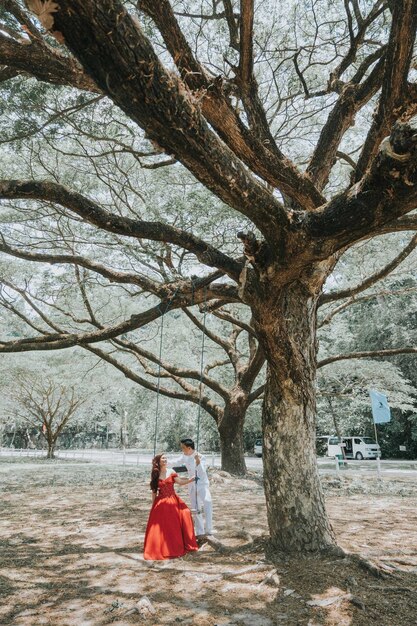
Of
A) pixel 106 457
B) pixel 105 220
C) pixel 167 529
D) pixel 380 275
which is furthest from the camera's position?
pixel 106 457

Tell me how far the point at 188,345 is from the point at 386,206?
1422 centimetres

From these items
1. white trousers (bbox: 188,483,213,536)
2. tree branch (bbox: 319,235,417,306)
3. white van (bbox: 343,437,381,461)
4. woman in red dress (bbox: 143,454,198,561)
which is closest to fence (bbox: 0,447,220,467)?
white van (bbox: 343,437,381,461)

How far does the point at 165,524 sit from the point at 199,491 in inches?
32.2

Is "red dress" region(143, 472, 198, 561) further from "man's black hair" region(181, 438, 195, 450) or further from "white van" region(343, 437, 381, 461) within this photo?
"white van" region(343, 437, 381, 461)

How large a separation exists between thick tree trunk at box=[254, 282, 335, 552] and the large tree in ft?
0.04

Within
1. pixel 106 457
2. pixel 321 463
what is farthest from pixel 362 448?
pixel 106 457

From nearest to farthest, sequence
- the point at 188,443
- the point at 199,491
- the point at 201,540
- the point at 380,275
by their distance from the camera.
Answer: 1. the point at 201,540
2. the point at 199,491
3. the point at 188,443
4. the point at 380,275

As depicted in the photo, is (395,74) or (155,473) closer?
(395,74)

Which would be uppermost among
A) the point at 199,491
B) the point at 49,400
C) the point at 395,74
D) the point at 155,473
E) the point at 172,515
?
the point at 395,74

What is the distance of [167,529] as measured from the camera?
4.64 m

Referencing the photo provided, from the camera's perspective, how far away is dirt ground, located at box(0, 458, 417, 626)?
10.1ft

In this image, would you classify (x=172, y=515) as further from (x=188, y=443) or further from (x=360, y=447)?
(x=360, y=447)

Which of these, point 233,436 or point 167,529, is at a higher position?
point 233,436

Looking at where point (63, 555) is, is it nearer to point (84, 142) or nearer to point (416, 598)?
point (416, 598)
